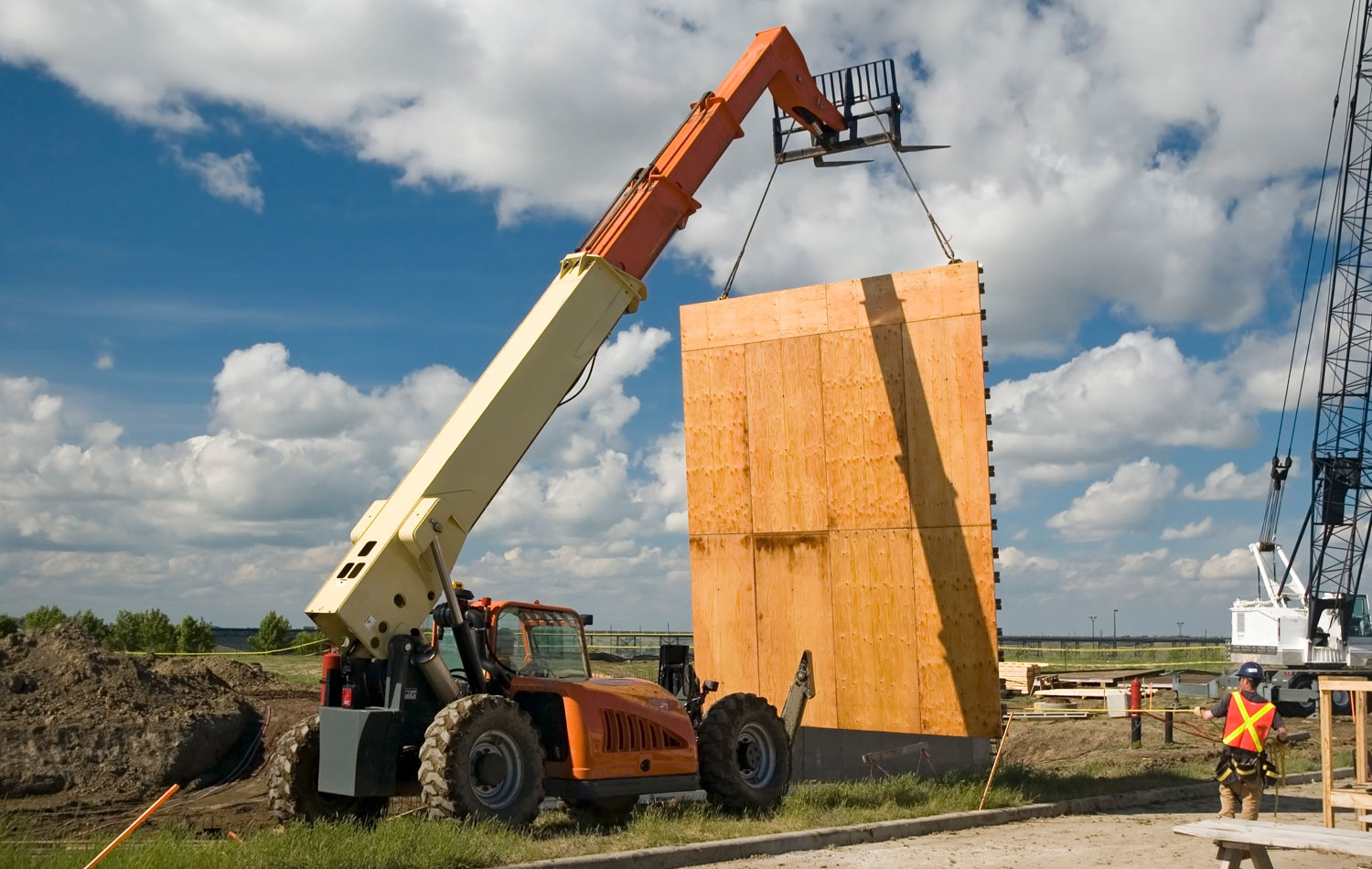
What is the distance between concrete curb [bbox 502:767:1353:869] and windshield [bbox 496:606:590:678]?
7.61 ft

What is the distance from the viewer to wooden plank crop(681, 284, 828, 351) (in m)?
16.4

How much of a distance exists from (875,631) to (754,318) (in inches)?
189

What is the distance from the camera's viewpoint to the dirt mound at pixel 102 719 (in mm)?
18094

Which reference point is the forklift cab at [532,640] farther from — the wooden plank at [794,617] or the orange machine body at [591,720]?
the wooden plank at [794,617]

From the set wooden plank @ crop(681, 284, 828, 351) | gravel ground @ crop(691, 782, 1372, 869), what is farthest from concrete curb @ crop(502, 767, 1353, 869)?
wooden plank @ crop(681, 284, 828, 351)

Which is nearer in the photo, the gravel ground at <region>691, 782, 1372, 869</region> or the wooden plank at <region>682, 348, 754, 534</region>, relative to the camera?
the gravel ground at <region>691, 782, 1372, 869</region>

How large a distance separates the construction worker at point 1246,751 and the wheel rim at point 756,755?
468cm

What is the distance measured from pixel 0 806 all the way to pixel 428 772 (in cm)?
1005

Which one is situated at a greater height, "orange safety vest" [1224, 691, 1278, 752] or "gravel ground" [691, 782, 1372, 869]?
"orange safety vest" [1224, 691, 1278, 752]

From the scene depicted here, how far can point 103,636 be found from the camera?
132 feet

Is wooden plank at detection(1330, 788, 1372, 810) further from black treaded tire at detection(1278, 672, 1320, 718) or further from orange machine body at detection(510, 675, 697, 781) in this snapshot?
black treaded tire at detection(1278, 672, 1320, 718)

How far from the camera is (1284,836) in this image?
7.31m

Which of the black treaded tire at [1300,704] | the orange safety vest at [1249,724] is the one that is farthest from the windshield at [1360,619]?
the orange safety vest at [1249,724]

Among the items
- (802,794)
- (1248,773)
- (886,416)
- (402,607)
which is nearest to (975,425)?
(886,416)
